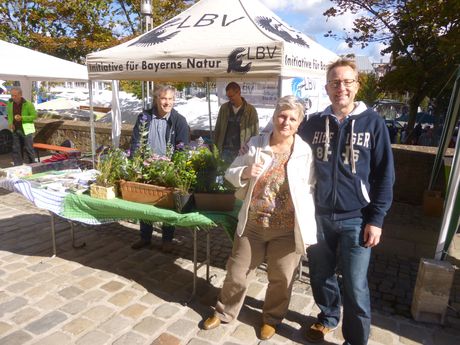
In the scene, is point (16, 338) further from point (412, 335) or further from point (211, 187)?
point (412, 335)

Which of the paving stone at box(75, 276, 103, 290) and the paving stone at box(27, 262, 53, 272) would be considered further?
the paving stone at box(27, 262, 53, 272)

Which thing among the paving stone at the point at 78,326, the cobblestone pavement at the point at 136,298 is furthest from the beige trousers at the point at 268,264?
the paving stone at the point at 78,326

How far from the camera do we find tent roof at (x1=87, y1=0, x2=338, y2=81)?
3785 millimetres

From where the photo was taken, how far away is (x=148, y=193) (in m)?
3.11

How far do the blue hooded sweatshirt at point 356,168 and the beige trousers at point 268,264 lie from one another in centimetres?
39

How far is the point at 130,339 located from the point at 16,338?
0.81 meters

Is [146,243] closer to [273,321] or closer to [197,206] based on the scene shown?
[197,206]

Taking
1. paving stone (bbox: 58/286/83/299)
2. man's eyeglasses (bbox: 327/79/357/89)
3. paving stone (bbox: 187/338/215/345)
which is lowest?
paving stone (bbox: 58/286/83/299)

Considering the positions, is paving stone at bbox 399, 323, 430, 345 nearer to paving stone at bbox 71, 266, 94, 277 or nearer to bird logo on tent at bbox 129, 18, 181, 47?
paving stone at bbox 71, 266, 94, 277

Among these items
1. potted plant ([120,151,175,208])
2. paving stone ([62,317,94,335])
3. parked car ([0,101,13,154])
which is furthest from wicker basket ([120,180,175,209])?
parked car ([0,101,13,154])

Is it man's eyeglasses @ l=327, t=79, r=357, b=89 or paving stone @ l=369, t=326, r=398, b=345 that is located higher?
man's eyeglasses @ l=327, t=79, r=357, b=89

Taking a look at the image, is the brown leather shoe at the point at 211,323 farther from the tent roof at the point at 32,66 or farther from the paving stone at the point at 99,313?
the tent roof at the point at 32,66

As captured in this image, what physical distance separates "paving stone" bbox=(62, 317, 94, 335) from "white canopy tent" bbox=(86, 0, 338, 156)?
2.60 m

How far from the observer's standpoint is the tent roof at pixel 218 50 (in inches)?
149
